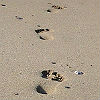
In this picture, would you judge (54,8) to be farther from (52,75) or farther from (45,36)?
(52,75)

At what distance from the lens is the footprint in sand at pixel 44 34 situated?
4.96m

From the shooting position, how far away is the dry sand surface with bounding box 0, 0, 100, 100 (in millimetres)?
3791

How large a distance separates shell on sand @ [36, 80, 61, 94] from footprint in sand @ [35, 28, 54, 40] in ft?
3.83

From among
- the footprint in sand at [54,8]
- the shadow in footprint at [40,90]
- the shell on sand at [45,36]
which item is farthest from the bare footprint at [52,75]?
the footprint in sand at [54,8]

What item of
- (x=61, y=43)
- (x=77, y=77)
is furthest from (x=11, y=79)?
(x=61, y=43)

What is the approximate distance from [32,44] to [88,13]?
1785 millimetres

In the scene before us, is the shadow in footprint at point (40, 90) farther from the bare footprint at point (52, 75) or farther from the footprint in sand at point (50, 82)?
the bare footprint at point (52, 75)

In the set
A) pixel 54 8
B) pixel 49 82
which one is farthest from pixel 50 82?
pixel 54 8

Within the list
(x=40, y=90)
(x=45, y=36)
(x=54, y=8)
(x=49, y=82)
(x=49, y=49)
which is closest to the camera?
(x=40, y=90)

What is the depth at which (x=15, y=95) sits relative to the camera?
3.64 m

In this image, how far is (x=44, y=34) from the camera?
502 centimetres

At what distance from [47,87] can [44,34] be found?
1391 millimetres

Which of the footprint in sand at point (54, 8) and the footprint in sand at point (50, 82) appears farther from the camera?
the footprint in sand at point (54, 8)

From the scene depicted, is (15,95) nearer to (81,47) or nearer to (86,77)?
(86,77)
